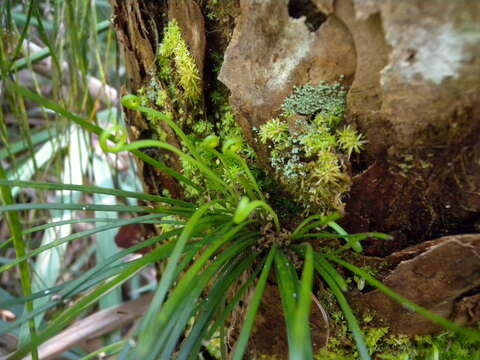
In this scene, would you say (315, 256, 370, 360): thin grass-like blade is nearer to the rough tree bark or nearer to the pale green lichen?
the rough tree bark

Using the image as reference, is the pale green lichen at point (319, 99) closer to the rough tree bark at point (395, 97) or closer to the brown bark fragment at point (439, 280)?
the rough tree bark at point (395, 97)

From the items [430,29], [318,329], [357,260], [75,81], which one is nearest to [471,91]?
[430,29]

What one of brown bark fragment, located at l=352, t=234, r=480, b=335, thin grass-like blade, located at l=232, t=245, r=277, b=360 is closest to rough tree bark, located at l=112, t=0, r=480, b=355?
brown bark fragment, located at l=352, t=234, r=480, b=335

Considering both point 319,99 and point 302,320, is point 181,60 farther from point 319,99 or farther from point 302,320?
Answer: point 302,320

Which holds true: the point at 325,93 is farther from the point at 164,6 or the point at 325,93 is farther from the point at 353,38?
the point at 164,6

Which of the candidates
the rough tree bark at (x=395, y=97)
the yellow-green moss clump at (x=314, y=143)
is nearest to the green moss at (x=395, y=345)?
the rough tree bark at (x=395, y=97)
